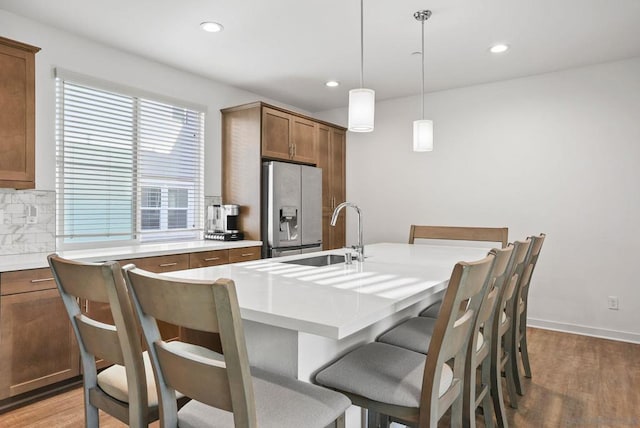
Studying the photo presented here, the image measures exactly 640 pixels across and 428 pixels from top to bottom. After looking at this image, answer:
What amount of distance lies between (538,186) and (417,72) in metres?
1.66

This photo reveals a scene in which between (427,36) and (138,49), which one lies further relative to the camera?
(138,49)

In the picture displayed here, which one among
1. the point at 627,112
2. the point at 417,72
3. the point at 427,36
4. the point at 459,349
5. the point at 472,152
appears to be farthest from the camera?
the point at 472,152

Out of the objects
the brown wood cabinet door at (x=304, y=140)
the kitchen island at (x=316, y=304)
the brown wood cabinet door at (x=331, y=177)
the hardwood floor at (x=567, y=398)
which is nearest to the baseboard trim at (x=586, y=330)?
the hardwood floor at (x=567, y=398)

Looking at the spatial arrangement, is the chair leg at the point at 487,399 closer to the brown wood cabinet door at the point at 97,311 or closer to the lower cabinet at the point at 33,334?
the lower cabinet at the point at 33,334

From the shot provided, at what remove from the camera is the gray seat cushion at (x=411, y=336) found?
67.2 inches

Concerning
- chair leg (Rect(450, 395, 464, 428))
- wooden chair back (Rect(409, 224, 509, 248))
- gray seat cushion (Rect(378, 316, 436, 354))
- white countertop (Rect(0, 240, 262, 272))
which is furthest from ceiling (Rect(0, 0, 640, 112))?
chair leg (Rect(450, 395, 464, 428))

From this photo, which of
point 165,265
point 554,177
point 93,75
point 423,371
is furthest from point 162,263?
point 554,177

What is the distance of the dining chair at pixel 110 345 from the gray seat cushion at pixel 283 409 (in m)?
0.17

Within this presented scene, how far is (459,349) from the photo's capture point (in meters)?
1.33

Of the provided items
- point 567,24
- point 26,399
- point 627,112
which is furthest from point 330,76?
point 26,399

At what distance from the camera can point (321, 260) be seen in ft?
8.21

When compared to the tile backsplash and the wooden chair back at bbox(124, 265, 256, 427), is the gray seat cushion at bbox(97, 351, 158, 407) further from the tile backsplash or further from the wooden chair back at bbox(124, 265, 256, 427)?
the tile backsplash

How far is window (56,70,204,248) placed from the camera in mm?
3029

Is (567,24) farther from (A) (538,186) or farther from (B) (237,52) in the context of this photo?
(B) (237,52)
